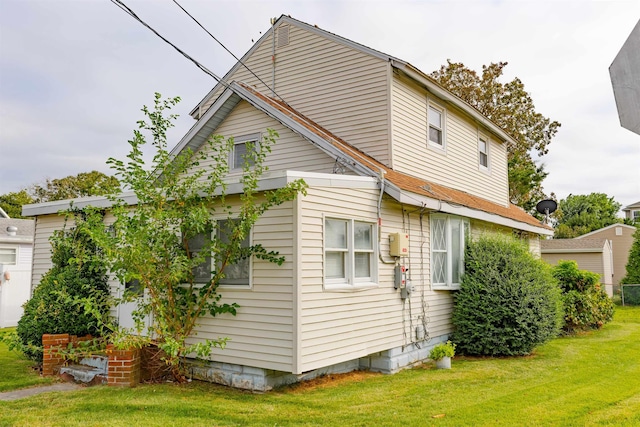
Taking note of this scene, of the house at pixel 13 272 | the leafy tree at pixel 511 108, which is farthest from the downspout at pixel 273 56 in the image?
the leafy tree at pixel 511 108

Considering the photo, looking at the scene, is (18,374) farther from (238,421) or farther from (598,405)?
(598,405)

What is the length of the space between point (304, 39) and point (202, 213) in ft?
23.0

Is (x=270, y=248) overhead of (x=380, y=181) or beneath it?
beneath

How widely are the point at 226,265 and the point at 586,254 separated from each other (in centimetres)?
2724

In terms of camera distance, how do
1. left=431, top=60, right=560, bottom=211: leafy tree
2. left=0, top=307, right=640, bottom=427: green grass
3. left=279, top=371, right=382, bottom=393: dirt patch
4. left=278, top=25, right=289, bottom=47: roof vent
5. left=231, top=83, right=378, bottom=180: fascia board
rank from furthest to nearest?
left=431, top=60, right=560, bottom=211: leafy tree → left=278, top=25, right=289, bottom=47: roof vent → left=231, top=83, right=378, bottom=180: fascia board → left=279, top=371, right=382, bottom=393: dirt patch → left=0, top=307, right=640, bottom=427: green grass

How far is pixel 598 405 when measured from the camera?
6871 millimetres

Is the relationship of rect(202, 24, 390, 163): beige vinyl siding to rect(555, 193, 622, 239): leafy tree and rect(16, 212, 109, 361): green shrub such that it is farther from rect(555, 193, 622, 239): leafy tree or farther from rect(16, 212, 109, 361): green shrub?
rect(555, 193, 622, 239): leafy tree

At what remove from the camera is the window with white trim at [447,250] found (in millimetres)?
11023

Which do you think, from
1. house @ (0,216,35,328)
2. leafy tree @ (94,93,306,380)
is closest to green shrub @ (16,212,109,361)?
leafy tree @ (94,93,306,380)

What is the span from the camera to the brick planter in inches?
322

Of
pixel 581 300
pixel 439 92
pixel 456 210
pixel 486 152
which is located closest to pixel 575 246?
pixel 581 300

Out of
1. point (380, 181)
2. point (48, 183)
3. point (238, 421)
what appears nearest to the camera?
point (238, 421)

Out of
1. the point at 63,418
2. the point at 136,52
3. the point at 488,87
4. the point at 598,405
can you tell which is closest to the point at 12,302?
the point at 136,52

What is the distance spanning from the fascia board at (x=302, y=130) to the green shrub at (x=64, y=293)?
14.2ft
